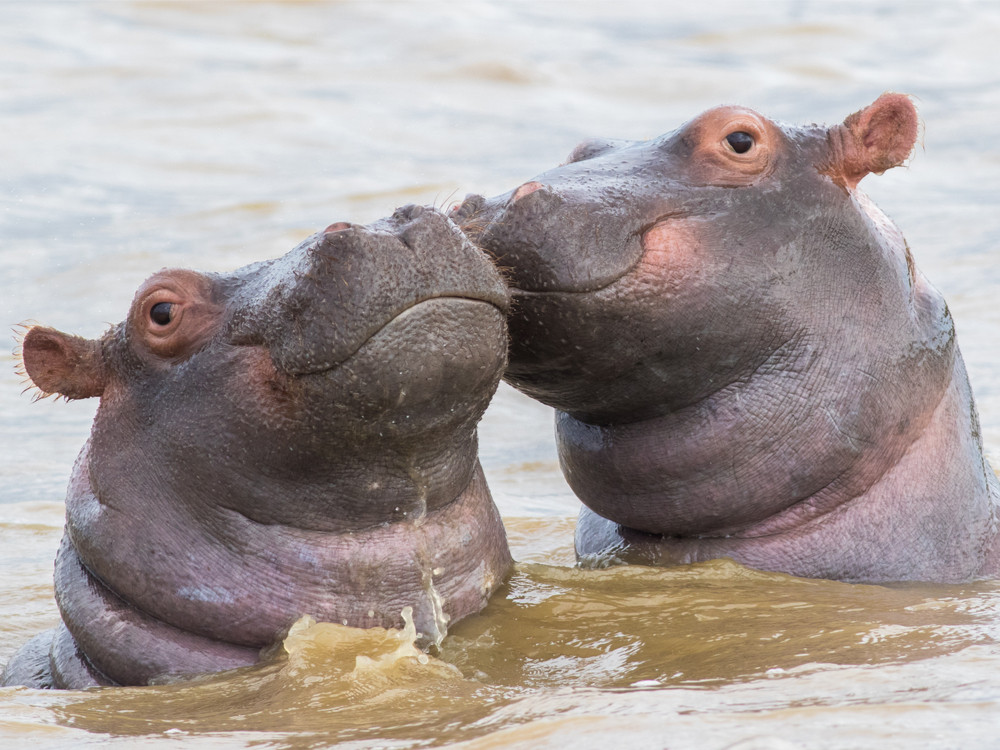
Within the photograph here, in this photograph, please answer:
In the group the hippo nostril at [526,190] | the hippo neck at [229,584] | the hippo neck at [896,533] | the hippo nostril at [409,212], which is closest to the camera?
the hippo nostril at [409,212]

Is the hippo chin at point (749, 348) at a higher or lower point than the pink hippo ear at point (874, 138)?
lower

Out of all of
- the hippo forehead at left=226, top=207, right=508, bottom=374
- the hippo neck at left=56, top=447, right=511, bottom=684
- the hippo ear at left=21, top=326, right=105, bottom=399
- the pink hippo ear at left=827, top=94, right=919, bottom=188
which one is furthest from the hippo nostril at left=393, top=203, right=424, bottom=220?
the pink hippo ear at left=827, top=94, right=919, bottom=188

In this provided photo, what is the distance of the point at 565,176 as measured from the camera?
5371 mm

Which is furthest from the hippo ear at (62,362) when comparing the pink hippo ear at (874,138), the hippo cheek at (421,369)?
the pink hippo ear at (874,138)

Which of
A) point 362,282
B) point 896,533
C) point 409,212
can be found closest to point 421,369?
point 362,282

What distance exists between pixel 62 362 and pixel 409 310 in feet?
4.92

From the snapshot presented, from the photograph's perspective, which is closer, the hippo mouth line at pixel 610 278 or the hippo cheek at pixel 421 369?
the hippo cheek at pixel 421 369

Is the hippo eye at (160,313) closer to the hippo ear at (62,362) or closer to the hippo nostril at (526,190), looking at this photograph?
the hippo ear at (62,362)

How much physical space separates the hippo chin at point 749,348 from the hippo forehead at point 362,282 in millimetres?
538

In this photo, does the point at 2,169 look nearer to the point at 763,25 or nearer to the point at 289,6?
the point at 289,6

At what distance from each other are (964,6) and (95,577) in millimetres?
25393

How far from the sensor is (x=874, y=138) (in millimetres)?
5719

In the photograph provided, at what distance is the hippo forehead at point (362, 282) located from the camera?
444 cm

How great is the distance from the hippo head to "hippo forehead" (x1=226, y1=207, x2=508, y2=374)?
488 mm
